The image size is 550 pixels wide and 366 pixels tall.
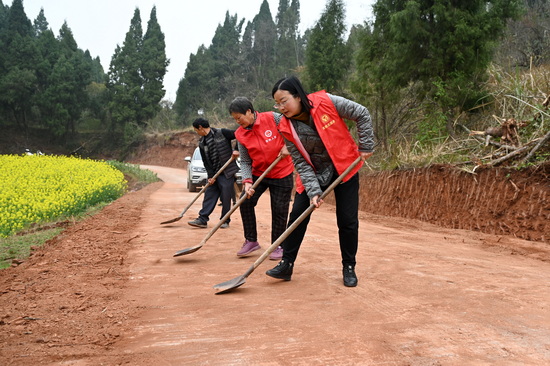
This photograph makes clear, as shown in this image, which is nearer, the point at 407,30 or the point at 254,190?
the point at 254,190

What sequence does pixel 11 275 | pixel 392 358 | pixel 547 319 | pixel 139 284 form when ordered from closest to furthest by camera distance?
pixel 392 358 < pixel 547 319 < pixel 139 284 < pixel 11 275

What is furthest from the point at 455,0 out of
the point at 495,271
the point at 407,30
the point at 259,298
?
the point at 259,298

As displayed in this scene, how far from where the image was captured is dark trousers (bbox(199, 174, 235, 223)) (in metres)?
6.79

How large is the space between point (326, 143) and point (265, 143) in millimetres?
1322

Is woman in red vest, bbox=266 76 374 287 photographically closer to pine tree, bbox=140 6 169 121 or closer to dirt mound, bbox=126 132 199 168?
dirt mound, bbox=126 132 199 168

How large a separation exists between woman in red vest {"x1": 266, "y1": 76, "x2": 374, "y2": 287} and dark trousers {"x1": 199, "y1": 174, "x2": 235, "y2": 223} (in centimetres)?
272

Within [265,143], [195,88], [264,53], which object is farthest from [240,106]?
[264,53]

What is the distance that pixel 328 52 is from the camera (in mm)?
20453

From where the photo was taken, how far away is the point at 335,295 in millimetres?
3805

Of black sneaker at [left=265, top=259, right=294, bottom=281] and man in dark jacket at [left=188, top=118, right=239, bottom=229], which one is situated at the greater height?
man in dark jacket at [left=188, top=118, right=239, bottom=229]

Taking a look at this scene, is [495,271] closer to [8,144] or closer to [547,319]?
[547,319]

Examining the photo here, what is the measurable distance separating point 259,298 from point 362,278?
3.56 feet

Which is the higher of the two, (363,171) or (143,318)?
(363,171)

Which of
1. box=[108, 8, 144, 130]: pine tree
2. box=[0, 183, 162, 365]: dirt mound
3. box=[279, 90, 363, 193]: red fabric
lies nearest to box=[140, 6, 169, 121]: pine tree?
box=[108, 8, 144, 130]: pine tree
